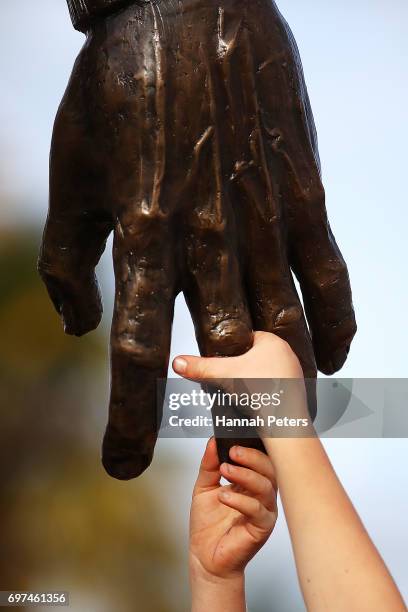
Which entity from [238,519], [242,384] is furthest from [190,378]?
[238,519]

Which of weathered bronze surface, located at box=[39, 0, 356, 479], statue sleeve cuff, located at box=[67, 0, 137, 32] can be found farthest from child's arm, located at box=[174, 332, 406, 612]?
statue sleeve cuff, located at box=[67, 0, 137, 32]

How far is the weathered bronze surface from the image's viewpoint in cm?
82

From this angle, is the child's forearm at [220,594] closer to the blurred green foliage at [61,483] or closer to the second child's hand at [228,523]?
the second child's hand at [228,523]

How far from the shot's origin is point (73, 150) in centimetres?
88

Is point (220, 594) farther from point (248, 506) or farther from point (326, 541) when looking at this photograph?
point (326, 541)

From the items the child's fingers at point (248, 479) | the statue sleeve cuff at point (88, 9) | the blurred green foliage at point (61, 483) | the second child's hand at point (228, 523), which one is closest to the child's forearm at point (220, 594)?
the second child's hand at point (228, 523)

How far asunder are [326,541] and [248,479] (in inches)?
5.3

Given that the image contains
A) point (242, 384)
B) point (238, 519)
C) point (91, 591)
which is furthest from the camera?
point (91, 591)

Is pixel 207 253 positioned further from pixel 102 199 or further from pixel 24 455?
pixel 24 455

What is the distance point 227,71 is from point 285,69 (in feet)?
0.23

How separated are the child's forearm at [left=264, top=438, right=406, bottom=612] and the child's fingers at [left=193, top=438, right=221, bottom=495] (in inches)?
7.8

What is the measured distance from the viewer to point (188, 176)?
2.70 ft

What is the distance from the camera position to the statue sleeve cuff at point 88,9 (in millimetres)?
843

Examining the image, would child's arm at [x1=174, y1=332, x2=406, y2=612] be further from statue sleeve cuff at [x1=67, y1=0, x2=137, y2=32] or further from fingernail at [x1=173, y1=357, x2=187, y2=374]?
statue sleeve cuff at [x1=67, y1=0, x2=137, y2=32]
